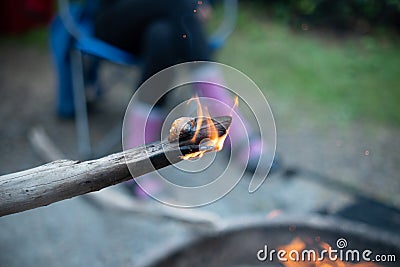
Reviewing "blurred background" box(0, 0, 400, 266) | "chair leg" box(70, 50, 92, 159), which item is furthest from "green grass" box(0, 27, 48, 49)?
"chair leg" box(70, 50, 92, 159)

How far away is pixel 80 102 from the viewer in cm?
276

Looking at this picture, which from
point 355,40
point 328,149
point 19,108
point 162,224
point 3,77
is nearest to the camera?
A: point 162,224

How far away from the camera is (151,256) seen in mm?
1421

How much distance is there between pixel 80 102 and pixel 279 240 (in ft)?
5.18

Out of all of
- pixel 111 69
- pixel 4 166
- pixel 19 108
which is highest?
pixel 111 69

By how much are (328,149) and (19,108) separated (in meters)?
1.87

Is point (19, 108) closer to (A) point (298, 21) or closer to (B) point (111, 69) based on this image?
(B) point (111, 69)

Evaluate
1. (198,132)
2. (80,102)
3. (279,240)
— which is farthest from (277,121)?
(198,132)

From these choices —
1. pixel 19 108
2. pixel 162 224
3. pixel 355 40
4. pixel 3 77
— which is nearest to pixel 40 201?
pixel 162 224

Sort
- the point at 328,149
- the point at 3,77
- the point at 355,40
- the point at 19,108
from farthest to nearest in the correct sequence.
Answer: the point at 355,40 < the point at 3,77 < the point at 19,108 < the point at 328,149

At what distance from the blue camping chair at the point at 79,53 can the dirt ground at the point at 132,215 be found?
0.36 ft

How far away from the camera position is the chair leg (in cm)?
269

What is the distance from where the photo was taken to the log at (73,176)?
94 cm

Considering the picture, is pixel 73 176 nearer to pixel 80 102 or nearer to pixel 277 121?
pixel 80 102
